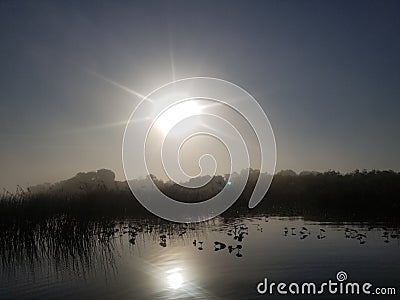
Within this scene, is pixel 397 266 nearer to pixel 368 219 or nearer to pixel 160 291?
pixel 160 291

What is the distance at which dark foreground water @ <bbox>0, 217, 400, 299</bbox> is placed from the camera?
11232 millimetres

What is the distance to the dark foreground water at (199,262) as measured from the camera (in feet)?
36.9

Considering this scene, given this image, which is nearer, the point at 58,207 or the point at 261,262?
the point at 261,262

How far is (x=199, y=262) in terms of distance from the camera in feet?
47.1

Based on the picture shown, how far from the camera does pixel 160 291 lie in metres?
10.9

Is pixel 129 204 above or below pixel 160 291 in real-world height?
above

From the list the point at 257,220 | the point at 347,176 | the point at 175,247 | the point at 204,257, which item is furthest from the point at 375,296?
the point at 347,176

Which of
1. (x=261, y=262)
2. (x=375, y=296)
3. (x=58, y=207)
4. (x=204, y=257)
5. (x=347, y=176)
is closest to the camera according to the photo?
(x=375, y=296)

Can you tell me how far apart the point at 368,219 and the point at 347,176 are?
37.8ft

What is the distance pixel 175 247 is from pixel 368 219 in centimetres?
1209

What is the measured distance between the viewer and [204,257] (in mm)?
15148

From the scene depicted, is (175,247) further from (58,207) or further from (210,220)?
(210,220)

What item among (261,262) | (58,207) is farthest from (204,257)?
(58,207)

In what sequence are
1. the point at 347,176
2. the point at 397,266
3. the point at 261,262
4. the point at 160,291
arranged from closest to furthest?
the point at 160,291
the point at 397,266
the point at 261,262
the point at 347,176
